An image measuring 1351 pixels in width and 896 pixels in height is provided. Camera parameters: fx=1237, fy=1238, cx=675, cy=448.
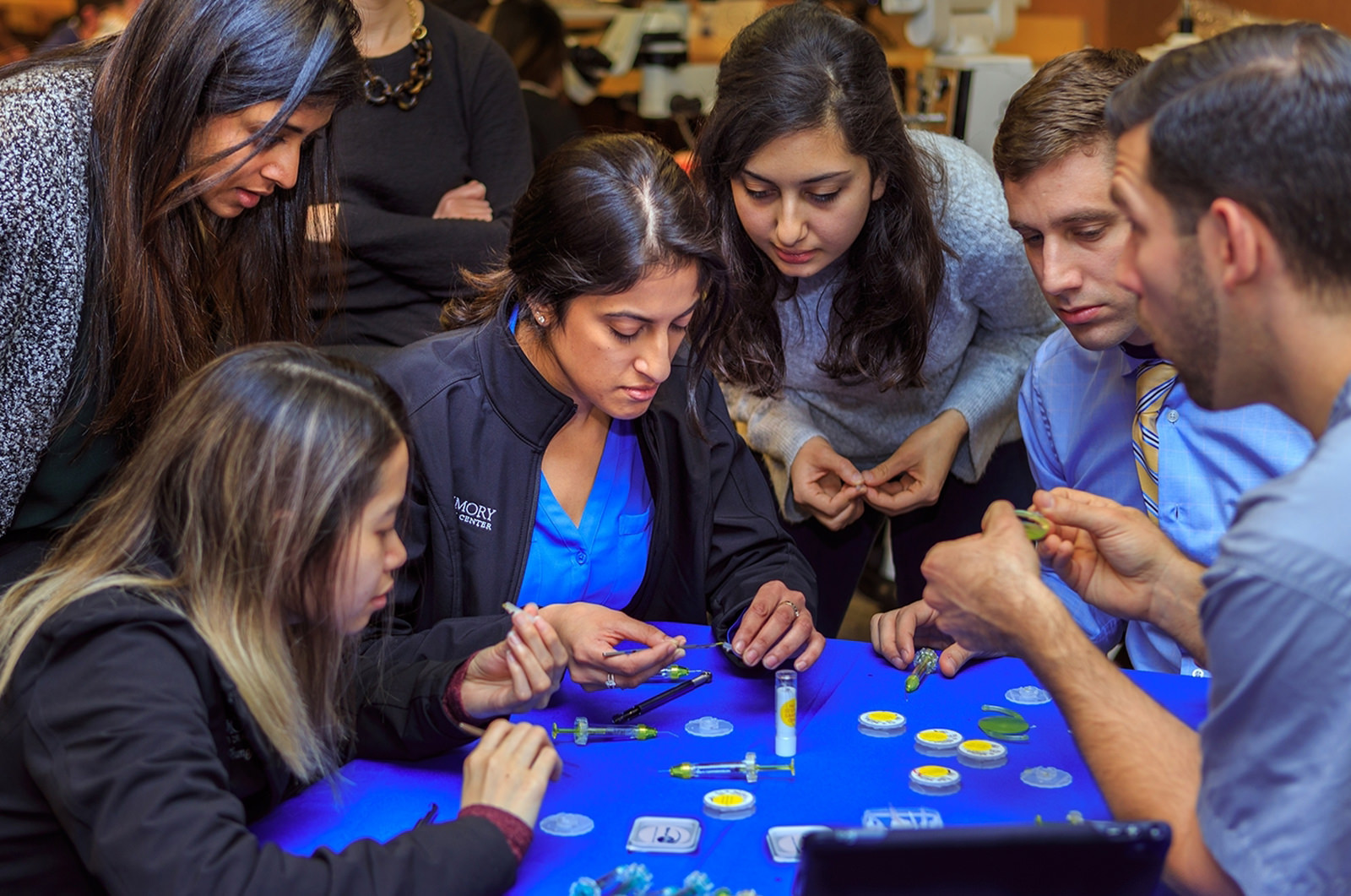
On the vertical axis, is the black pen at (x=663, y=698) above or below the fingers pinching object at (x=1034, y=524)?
below

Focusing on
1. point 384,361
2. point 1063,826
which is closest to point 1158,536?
point 1063,826

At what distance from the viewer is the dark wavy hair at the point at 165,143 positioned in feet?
5.68

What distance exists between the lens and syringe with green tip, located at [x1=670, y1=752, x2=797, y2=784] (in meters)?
1.45

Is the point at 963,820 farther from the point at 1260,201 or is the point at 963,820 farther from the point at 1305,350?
the point at 1260,201

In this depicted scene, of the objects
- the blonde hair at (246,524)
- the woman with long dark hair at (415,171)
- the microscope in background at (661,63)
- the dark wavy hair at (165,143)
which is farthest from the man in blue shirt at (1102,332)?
the microscope in background at (661,63)

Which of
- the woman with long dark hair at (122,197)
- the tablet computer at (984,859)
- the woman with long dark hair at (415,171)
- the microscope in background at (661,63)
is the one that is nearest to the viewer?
the tablet computer at (984,859)

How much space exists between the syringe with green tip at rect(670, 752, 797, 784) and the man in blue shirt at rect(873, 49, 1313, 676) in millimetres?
384

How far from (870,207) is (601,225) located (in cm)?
67

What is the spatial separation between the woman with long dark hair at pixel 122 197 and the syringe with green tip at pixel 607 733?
81 centimetres

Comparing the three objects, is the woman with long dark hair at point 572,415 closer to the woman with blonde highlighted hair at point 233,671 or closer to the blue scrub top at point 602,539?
the blue scrub top at point 602,539

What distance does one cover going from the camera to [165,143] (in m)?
1.75

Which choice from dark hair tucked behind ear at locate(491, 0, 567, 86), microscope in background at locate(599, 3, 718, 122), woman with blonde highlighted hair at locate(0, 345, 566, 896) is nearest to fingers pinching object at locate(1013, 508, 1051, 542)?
woman with blonde highlighted hair at locate(0, 345, 566, 896)

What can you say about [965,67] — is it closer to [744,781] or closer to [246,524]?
[744,781]

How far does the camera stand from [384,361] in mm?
2002
